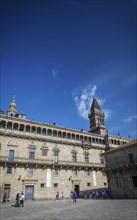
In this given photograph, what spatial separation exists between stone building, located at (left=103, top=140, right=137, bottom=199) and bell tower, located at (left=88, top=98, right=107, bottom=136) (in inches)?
708

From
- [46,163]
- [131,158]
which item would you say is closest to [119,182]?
[131,158]

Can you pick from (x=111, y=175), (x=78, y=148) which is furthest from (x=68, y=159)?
(x=111, y=175)

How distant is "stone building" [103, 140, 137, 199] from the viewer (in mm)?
24250

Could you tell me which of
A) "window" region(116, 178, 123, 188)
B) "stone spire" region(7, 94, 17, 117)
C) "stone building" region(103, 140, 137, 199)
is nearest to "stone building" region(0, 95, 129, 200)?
"stone spire" region(7, 94, 17, 117)

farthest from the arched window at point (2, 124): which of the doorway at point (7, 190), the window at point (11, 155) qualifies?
the doorway at point (7, 190)

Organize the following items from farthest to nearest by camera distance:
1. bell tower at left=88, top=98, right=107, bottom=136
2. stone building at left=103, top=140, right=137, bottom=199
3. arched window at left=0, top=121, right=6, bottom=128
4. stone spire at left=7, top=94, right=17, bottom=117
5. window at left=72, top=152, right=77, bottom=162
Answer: bell tower at left=88, top=98, right=107, bottom=136 < stone spire at left=7, top=94, right=17, bottom=117 < window at left=72, top=152, right=77, bottom=162 < arched window at left=0, top=121, right=6, bottom=128 < stone building at left=103, top=140, right=137, bottom=199

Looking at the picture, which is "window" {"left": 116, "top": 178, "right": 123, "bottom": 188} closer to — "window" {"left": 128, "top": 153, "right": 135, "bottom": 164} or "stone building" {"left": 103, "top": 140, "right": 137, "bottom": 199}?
"stone building" {"left": 103, "top": 140, "right": 137, "bottom": 199}

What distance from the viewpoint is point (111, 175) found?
28.3 meters

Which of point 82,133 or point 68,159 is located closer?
point 68,159

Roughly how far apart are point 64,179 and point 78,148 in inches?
300

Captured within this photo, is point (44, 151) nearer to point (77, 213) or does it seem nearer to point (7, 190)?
point (7, 190)

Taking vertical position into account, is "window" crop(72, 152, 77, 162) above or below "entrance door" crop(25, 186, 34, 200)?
above

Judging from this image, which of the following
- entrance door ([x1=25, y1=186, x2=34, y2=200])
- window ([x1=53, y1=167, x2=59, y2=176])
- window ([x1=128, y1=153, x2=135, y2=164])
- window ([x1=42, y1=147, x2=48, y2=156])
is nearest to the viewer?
window ([x1=128, y1=153, x2=135, y2=164])

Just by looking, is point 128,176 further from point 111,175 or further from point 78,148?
point 78,148
